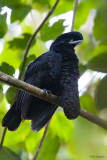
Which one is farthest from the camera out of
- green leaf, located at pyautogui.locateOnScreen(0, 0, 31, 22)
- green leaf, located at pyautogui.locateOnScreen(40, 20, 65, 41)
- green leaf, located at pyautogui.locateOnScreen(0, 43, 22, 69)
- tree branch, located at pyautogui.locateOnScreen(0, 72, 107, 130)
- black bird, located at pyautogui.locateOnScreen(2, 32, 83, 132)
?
green leaf, located at pyautogui.locateOnScreen(0, 43, 22, 69)

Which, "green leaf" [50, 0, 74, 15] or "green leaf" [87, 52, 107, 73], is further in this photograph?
"green leaf" [50, 0, 74, 15]

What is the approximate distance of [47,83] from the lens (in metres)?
3.40

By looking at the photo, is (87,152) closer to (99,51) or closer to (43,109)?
(43,109)

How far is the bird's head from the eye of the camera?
148 inches

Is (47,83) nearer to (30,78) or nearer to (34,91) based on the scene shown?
(30,78)

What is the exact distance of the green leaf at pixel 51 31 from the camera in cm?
367

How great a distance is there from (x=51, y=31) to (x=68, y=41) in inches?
10.2

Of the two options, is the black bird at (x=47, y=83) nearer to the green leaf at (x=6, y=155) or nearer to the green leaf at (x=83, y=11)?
the green leaf at (x=6, y=155)

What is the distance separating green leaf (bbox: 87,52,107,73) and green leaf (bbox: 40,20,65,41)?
64 cm

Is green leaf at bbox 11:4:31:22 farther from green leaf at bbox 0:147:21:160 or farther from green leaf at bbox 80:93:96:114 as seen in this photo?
green leaf at bbox 0:147:21:160

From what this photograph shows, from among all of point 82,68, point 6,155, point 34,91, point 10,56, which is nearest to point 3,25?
point 10,56

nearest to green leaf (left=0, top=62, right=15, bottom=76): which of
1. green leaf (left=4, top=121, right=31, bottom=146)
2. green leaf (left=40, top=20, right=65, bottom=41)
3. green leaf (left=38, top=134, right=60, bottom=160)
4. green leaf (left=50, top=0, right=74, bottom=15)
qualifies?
green leaf (left=40, top=20, right=65, bottom=41)

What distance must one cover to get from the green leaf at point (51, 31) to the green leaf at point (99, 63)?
2.11 ft

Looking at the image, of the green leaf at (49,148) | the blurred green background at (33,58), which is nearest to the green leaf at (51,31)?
the blurred green background at (33,58)
